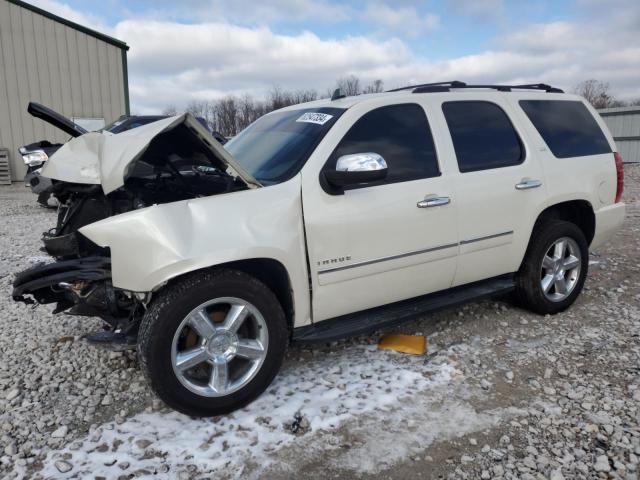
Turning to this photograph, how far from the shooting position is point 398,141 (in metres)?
3.56

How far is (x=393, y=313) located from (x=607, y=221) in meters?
2.47

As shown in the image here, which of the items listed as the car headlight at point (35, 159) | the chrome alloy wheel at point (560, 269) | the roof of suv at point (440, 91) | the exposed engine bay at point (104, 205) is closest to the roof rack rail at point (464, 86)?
the roof of suv at point (440, 91)

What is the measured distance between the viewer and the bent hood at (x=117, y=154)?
9.04 feet

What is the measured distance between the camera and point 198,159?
3.23m

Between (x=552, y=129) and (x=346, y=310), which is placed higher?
(x=552, y=129)

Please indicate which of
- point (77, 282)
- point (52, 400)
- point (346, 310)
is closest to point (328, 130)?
point (346, 310)

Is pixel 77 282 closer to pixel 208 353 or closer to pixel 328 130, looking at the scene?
pixel 208 353

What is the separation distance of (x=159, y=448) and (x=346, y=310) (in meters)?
1.38

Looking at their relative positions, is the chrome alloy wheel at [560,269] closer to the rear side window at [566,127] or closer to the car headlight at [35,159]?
the rear side window at [566,127]

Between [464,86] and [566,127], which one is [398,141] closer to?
[464,86]

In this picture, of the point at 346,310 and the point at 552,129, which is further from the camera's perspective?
the point at 552,129

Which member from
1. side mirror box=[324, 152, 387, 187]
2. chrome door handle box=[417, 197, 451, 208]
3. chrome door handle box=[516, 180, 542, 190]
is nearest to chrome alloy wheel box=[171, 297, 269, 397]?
side mirror box=[324, 152, 387, 187]

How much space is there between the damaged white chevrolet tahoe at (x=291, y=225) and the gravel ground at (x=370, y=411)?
1.07 ft

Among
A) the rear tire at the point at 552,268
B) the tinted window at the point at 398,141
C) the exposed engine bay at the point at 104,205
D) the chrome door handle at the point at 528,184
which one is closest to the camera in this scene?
the exposed engine bay at the point at 104,205
